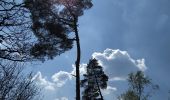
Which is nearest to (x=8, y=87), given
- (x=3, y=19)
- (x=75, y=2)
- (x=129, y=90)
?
(x=75, y=2)

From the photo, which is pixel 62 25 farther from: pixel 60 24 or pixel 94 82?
pixel 94 82

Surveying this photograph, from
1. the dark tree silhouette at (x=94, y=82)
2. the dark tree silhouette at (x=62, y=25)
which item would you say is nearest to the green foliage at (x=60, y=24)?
the dark tree silhouette at (x=62, y=25)

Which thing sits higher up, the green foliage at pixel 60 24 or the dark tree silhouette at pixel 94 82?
the dark tree silhouette at pixel 94 82

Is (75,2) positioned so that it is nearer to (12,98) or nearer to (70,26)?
(70,26)

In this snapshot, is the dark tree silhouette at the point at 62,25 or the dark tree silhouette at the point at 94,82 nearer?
the dark tree silhouette at the point at 62,25

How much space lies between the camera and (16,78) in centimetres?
2297

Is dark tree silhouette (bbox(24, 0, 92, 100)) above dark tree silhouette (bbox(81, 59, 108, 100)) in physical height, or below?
below

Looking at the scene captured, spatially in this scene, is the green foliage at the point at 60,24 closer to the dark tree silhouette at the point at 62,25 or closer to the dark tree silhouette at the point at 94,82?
the dark tree silhouette at the point at 62,25

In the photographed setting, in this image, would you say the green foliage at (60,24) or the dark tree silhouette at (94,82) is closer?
the green foliage at (60,24)

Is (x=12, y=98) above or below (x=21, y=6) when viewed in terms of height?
above

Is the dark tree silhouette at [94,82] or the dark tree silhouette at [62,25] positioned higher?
the dark tree silhouette at [94,82]

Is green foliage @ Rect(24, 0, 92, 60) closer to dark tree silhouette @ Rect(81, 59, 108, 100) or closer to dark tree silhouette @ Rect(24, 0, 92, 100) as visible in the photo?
dark tree silhouette @ Rect(24, 0, 92, 100)

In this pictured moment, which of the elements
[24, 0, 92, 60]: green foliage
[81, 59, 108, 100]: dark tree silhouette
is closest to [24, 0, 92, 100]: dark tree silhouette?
[24, 0, 92, 60]: green foliage

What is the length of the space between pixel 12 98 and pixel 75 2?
894cm
